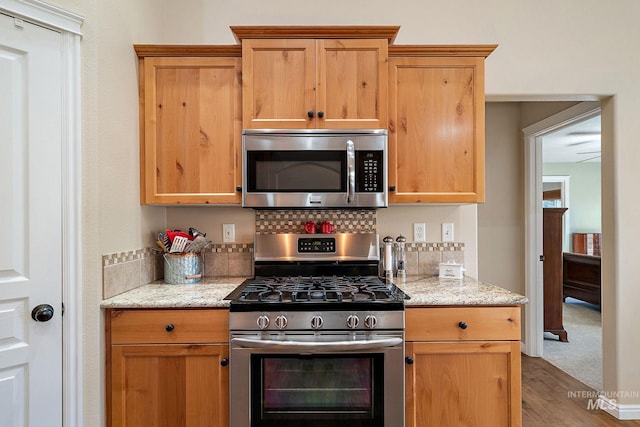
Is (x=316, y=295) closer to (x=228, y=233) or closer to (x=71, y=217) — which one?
(x=228, y=233)

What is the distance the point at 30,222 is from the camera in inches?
55.7

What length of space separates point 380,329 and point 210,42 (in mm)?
1998

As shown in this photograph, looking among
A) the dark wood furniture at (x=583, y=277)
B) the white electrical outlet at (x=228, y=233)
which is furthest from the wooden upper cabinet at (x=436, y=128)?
the dark wood furniture at (x=583, y=277)

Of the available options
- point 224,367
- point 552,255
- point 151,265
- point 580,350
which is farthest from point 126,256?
point 580,350

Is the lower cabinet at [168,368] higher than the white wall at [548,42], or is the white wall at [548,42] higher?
the white wall at [548,42]

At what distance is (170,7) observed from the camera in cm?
227

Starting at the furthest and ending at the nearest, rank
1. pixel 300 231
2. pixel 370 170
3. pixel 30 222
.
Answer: pixel 300 231 → pixel 370 170 → pixel 30 222

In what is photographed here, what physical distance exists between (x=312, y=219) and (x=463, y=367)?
3.78 feet

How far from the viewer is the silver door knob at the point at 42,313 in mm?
1406

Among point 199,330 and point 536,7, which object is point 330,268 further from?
point 536,7

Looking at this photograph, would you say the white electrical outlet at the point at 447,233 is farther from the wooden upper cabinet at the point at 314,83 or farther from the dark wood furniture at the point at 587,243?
the dark wood furniture at the point at 587,243

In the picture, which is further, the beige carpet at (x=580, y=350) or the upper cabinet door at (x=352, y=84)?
the beige carpet at (x=580, y=350)

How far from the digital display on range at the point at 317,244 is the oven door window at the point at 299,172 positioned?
0.37 meters

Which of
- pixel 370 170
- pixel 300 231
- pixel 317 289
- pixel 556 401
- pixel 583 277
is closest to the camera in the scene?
pixel 317 289
